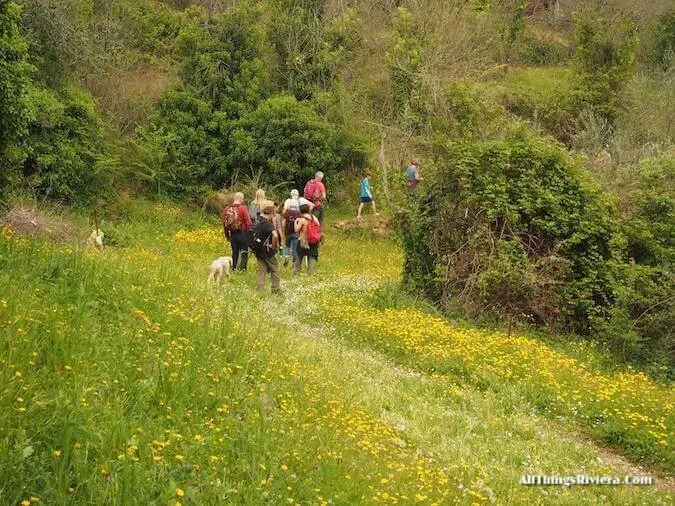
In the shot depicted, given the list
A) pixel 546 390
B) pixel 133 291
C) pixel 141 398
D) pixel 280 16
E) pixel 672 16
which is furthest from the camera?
pixel 672 16

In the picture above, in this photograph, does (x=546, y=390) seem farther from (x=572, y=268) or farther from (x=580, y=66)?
(x=580, y=66)

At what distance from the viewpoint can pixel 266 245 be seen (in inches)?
547

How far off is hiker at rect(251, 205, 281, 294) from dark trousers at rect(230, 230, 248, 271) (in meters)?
1.86

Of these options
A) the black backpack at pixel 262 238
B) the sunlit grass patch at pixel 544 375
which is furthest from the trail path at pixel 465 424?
the black backpack at pixel 262 238

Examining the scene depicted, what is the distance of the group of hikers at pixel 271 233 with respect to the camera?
45.7ft

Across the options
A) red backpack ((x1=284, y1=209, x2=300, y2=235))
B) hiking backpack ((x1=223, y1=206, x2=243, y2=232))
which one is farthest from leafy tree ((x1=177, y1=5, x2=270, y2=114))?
hiking backpack ((x1=223, y1=206, x2=243, y2=232))

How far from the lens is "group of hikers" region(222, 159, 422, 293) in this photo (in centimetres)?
1394

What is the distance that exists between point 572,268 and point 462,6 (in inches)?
803

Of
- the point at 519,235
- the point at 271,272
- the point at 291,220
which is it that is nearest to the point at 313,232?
the point at 291,220

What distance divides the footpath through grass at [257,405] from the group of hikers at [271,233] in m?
2.53

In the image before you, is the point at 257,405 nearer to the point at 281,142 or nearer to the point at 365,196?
the point at 365,196

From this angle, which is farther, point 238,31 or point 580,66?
point 580,66

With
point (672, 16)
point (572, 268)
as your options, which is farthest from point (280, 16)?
point (672, 16)

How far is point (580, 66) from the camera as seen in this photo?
1208 inches
